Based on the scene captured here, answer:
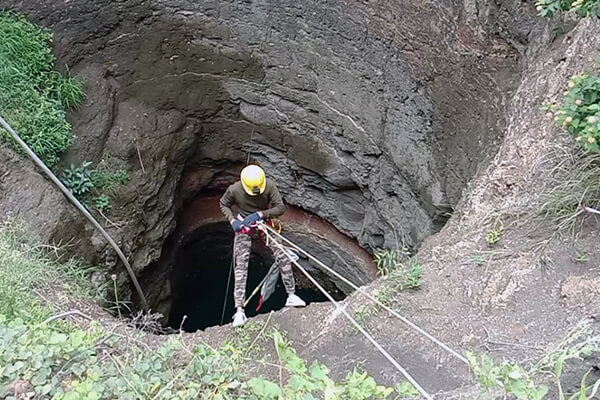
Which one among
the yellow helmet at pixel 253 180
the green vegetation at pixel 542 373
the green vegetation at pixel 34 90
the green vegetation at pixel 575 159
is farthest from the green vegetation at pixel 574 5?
the green vegetation at pixel 34 90

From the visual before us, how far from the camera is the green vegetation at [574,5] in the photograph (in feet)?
9.34

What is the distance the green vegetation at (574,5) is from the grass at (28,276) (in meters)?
3.00

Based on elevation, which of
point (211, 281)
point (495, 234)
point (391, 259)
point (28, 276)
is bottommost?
point (211, 281)

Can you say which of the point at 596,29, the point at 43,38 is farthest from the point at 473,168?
the point at 43,38

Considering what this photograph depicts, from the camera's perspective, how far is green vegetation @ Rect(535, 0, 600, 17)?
2848 millimetres

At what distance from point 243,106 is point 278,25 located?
3.66 ft

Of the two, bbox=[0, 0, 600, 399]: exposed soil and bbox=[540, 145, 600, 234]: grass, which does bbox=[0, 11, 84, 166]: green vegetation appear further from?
bbox=[540, 145, 600, 234]: grass

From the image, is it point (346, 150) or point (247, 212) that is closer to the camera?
point (247, 212)

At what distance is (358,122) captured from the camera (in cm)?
645

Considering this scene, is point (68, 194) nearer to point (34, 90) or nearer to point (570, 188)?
point (34, 90)

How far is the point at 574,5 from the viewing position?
3016mm

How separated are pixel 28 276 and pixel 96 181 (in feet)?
7.57

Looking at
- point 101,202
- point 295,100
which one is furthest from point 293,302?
point 295,100

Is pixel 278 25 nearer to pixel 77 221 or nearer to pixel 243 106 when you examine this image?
pixel 243 106
